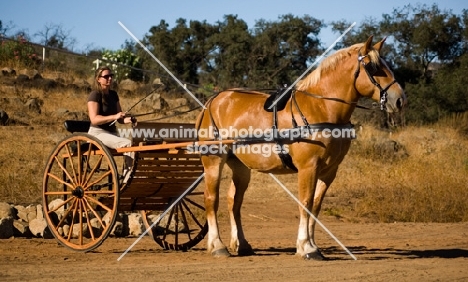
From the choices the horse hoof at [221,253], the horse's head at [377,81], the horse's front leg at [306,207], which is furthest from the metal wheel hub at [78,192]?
the horse's head at [377,81]

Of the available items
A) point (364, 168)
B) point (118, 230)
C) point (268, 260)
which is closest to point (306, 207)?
point (268, 260)

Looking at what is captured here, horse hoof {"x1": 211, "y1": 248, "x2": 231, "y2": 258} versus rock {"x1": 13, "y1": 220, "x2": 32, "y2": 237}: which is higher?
rock {"x1": 13, "y1": 220, "x2": 32, "y2": 237}

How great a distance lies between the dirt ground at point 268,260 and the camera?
8055 millimetres

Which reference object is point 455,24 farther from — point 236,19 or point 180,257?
point 180,257

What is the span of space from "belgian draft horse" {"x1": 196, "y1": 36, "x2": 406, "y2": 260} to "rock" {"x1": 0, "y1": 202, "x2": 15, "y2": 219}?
3802mm

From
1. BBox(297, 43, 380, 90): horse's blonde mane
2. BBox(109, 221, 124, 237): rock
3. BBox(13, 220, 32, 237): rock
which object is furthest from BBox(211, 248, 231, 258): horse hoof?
BBox(13, 220, 32, 237): rock

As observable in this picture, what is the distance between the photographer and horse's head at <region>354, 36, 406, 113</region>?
902cm

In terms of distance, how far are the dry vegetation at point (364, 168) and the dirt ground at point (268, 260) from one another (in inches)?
95.6

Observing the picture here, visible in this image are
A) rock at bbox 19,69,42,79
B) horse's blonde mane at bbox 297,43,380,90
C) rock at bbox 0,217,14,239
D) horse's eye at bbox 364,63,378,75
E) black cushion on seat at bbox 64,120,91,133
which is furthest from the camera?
rock at bbox 19,69,42,79

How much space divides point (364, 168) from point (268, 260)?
11.2 meters

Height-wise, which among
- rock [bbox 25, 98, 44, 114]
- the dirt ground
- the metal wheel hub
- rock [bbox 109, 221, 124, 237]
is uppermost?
rock [bbox 25, 98, 44, 114]

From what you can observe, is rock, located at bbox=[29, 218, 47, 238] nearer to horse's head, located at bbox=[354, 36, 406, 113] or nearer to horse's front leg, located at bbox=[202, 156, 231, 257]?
horse's front leg, located at bbox=[202, 156, 231, 257]

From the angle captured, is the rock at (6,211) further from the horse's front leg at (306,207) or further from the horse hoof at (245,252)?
the horse's front leg at (306,207)

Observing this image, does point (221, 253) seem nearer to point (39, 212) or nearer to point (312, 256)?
point (312, 256)
